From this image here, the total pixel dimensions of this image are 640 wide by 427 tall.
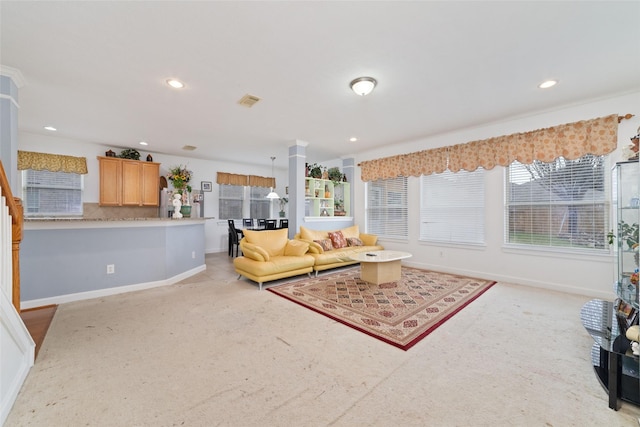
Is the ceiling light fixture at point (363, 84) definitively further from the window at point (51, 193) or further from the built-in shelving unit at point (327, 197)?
the window at point (51, 193)

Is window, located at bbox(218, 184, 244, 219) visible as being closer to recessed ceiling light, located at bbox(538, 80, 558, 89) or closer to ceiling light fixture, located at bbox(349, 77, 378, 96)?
ceiling light fixture, located at bbox(349, 77, 378, 96)

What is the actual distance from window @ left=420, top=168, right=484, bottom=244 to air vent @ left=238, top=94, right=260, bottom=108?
3546mm

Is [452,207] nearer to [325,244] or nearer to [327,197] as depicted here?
[325,244]

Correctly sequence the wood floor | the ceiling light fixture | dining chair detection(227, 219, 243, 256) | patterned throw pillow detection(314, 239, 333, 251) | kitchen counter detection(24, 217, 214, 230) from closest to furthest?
the wood floor < the ceiling light fixture < kitchen counter detection(24, 217, 214, 230) < patterned throw pillow detection(314, 239, 333, 251) < dining chair detection(227, 219, 243, 256)

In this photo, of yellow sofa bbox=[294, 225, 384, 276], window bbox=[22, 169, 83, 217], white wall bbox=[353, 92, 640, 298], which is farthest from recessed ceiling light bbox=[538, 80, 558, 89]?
window bbox=[22, 169, 83, 217]

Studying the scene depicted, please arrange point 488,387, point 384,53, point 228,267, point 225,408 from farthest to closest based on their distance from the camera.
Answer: point 228,267 → point 384,53 → point 488,387 → point 225,408

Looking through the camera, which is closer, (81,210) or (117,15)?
(117,15)

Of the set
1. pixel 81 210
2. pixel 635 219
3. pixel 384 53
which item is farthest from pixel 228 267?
pixel 635 219

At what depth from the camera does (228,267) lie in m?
5.38

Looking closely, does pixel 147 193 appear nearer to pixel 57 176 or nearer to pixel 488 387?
pixel 57 176

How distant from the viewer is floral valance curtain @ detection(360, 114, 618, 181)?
132 inches

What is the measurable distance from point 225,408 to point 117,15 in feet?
9.32

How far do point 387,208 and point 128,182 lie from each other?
587 centimetres

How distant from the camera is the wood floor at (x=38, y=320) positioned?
2407 mm
